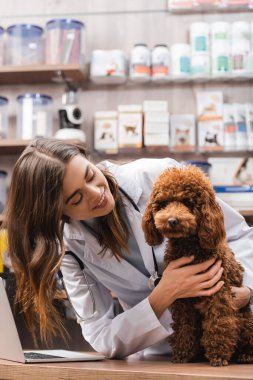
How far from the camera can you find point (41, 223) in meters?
1.50

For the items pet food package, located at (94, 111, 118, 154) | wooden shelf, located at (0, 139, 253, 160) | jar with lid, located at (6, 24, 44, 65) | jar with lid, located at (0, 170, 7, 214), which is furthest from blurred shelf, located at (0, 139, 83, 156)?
jar with lid, located at (6, 24, 44, 65)

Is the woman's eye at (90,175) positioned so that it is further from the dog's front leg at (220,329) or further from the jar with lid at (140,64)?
the jar with lid at (140,64)

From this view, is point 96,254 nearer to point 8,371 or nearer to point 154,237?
point 154,237

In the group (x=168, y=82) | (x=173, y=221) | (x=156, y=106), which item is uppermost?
(x=168, y=82)

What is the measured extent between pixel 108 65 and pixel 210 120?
2.10 feet

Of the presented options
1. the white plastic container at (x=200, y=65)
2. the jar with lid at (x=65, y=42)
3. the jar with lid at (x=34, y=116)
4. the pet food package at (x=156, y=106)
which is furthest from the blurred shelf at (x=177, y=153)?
the jar with lid at (x=65, y=42)

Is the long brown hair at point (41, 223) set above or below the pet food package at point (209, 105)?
below

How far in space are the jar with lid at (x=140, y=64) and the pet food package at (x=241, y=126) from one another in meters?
0.53

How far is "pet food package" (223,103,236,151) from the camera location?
3.19 meters

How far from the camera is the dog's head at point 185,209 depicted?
1201mm

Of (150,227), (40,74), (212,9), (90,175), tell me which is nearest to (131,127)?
(40,74)

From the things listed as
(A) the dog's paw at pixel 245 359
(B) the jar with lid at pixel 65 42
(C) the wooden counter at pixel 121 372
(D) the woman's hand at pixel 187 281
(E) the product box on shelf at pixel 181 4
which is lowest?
(A) the dog's paw at pixel 245 359

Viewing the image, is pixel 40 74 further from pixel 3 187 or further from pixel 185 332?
pixel 185 332

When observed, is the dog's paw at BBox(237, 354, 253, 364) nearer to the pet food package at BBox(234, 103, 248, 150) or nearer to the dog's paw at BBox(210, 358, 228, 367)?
the dog's paw at BBox(210, 358, 228, 367)
